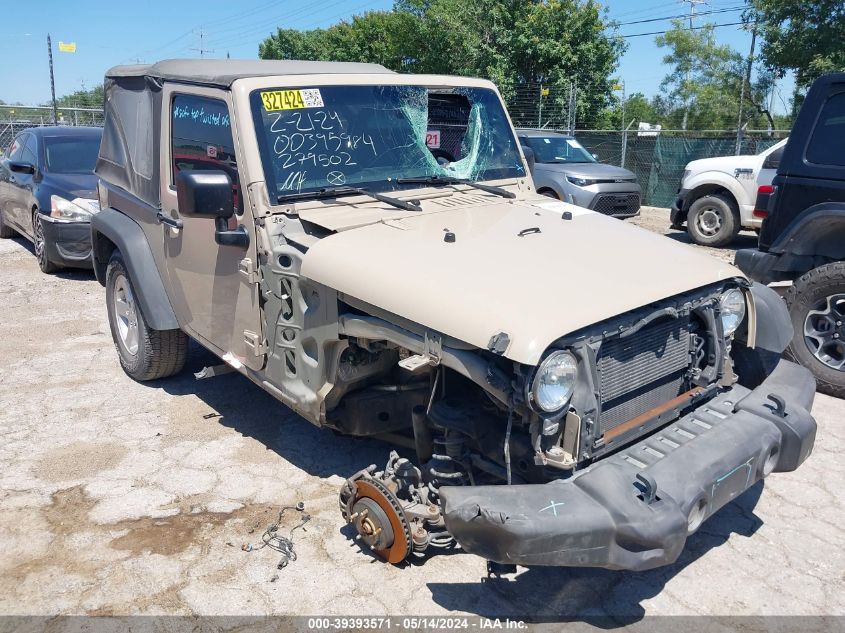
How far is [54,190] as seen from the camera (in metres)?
8.43

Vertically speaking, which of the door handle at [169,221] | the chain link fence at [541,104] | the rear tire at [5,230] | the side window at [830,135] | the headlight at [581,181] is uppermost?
the chain link fence at [541,104]

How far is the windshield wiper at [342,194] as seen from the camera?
3787mm

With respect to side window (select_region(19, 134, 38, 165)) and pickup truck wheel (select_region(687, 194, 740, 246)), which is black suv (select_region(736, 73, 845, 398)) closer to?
pickup truck wheel (select_region(687, 194, 740, 246))

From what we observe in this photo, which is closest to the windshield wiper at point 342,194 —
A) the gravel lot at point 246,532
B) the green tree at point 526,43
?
the gravel lot at point 246,532

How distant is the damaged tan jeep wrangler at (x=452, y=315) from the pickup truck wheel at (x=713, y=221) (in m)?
7.29

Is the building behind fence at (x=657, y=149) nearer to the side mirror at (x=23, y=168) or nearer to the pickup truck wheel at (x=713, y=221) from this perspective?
the pickup truck wheel at (x=713, y=221)

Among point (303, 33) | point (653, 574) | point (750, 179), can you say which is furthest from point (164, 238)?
point (303, 33)

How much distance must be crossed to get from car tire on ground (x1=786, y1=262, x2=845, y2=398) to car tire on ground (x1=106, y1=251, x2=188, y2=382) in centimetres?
438

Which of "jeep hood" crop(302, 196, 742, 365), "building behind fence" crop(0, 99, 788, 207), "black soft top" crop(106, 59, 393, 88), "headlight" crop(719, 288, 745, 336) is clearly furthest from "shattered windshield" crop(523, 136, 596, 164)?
"headlight" crop(719, 288, 745, 336)

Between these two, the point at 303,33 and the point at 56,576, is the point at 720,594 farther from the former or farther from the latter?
the point at 303,33

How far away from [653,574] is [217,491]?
7.57 feet

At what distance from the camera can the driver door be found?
12.8 ft

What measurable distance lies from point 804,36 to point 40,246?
19826 millimetres

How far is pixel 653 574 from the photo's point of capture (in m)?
3.36
